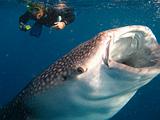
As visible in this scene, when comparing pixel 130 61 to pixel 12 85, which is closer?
pixel 130 61

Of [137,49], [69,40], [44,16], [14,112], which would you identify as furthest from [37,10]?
[69,40]

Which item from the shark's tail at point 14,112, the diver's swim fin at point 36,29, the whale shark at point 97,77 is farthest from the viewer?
the diver's swim fin at point 36,29

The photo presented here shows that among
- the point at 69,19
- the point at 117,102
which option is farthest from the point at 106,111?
the point at 69,19

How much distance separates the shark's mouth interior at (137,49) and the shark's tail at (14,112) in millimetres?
1786

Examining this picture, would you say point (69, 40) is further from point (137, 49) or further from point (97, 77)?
point (97, 77)

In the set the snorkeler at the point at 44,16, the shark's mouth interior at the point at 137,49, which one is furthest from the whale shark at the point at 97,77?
the snorkeler at the point at 44,16

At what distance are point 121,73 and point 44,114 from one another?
1604 mm

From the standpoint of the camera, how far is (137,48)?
12.6 feet

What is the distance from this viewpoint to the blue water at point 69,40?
28094mm

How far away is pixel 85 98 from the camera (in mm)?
3852

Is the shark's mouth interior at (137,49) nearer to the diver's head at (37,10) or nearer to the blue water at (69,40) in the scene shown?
the diver's head at (37,10)

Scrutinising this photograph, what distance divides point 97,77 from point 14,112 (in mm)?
1934

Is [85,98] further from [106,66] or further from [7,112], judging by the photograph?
[7,112]

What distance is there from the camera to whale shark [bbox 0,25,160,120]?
3457 mm
